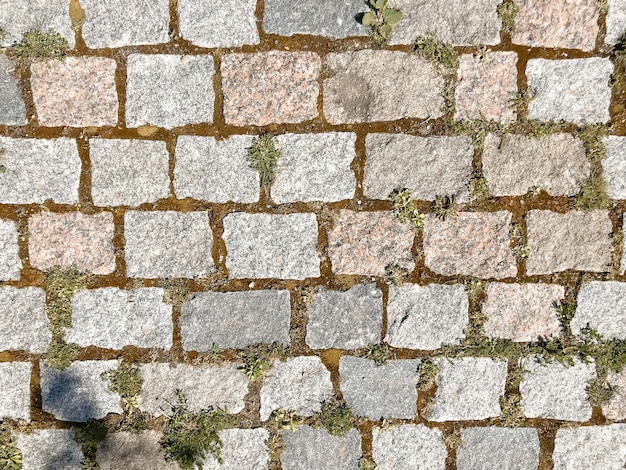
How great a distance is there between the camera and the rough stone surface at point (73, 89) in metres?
3.06

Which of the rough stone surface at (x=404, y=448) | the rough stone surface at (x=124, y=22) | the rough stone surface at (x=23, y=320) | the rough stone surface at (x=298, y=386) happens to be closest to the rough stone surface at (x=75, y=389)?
the rough stone surface at (x=23, y=320)

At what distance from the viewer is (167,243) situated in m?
3.14

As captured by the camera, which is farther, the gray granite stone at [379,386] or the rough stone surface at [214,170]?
the gray granite stone at [379,386]

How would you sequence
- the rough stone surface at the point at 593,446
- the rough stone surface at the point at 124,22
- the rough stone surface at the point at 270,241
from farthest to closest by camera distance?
the rough stone surface at the point at 593,446, the rough stone surface at the point at 270,241, the rough stone surface at the point at 124,22

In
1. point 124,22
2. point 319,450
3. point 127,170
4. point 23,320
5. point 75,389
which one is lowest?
point 319,450

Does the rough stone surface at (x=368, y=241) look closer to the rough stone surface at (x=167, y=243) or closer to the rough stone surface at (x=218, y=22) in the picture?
the rough stone surface at (x=167, y=243)

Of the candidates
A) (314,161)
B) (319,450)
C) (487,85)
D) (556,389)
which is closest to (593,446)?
(556,389)

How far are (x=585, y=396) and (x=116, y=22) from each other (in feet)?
11.7

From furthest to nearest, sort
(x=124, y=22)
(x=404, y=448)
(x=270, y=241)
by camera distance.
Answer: (x=404, y=448), (x=270, y=241), (x=124, y=22)

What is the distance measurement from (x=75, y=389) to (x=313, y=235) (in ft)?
5.62

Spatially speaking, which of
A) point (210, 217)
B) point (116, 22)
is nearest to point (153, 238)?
point (210, 217)

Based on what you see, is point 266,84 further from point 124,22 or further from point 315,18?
point 124,22

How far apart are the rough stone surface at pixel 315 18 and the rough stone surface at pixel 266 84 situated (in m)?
0.14

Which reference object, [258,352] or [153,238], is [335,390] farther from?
[153,238]
